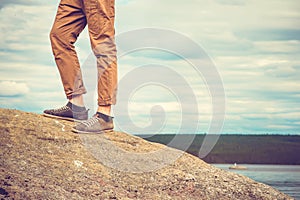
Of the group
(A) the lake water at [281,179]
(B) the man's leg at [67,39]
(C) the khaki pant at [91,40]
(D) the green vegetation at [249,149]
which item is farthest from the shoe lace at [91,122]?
(D) the green vegetation at [249,149]

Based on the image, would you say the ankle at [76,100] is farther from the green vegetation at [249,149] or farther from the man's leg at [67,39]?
the green vegetation at [249,149]

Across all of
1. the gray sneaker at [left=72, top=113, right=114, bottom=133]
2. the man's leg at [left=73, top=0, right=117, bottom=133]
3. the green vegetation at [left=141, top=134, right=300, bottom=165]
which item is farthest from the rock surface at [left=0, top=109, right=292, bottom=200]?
the green vegetation at [left=141, top=134, right=300, bottom=165]

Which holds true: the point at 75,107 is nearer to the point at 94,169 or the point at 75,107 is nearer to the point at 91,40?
the point at 91,40

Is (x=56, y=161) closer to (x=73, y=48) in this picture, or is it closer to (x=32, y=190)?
(x=32, y=190)

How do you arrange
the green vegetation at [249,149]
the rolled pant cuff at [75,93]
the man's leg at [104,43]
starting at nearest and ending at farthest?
the man's leg at [104,43] < the rolled pant cuff at [75,93] < the green vegetation at [249,149]

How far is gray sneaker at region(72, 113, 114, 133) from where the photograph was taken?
37.6ft

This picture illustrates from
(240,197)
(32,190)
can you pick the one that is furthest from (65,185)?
(240,197)

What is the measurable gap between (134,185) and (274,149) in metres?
71.0

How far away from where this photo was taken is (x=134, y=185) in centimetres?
1061

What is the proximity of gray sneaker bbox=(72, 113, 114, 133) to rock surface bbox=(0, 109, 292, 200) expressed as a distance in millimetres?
123

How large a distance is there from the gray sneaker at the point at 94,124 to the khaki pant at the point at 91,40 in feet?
0.91

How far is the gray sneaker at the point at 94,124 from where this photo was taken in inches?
451

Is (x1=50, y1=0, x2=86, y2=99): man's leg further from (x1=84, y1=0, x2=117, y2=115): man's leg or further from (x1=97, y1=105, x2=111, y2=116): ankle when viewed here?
(x1=97, y1=105, x2=111, y2=116): ankle

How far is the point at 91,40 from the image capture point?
37.2 ft
